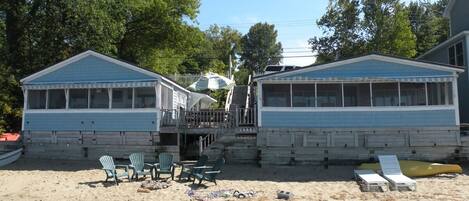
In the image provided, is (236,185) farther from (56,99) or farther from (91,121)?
(56,99)

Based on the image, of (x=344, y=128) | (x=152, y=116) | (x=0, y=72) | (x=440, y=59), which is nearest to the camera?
(x=344, y=128)

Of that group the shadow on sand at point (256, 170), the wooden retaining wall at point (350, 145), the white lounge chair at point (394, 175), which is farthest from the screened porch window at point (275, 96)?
the white lounge chair at point (394, 175)

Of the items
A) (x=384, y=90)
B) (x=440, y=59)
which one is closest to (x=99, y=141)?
(x=384, y=90)

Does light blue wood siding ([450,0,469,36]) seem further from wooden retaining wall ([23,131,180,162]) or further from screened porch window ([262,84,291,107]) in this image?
wooden retaining wall ([23,131,180,162])

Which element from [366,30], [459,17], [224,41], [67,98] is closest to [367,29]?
[366,30]

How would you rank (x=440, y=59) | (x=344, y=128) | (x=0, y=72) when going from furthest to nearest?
(x=0, y=72), (x=440, y=59), (x=344, y=128)

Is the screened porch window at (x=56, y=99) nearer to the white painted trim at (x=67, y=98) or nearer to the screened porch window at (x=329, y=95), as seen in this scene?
the white painted trim at (x=67, y=98)

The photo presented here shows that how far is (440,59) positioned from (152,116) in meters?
15.2

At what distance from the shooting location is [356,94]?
67.3 ft

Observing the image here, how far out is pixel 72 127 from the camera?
72.6 feet

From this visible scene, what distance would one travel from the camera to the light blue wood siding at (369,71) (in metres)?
20.2

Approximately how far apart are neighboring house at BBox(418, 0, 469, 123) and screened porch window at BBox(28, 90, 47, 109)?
63.6ft

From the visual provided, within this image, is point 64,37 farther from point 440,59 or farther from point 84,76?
point 440,59

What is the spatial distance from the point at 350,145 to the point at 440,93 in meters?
4.31
